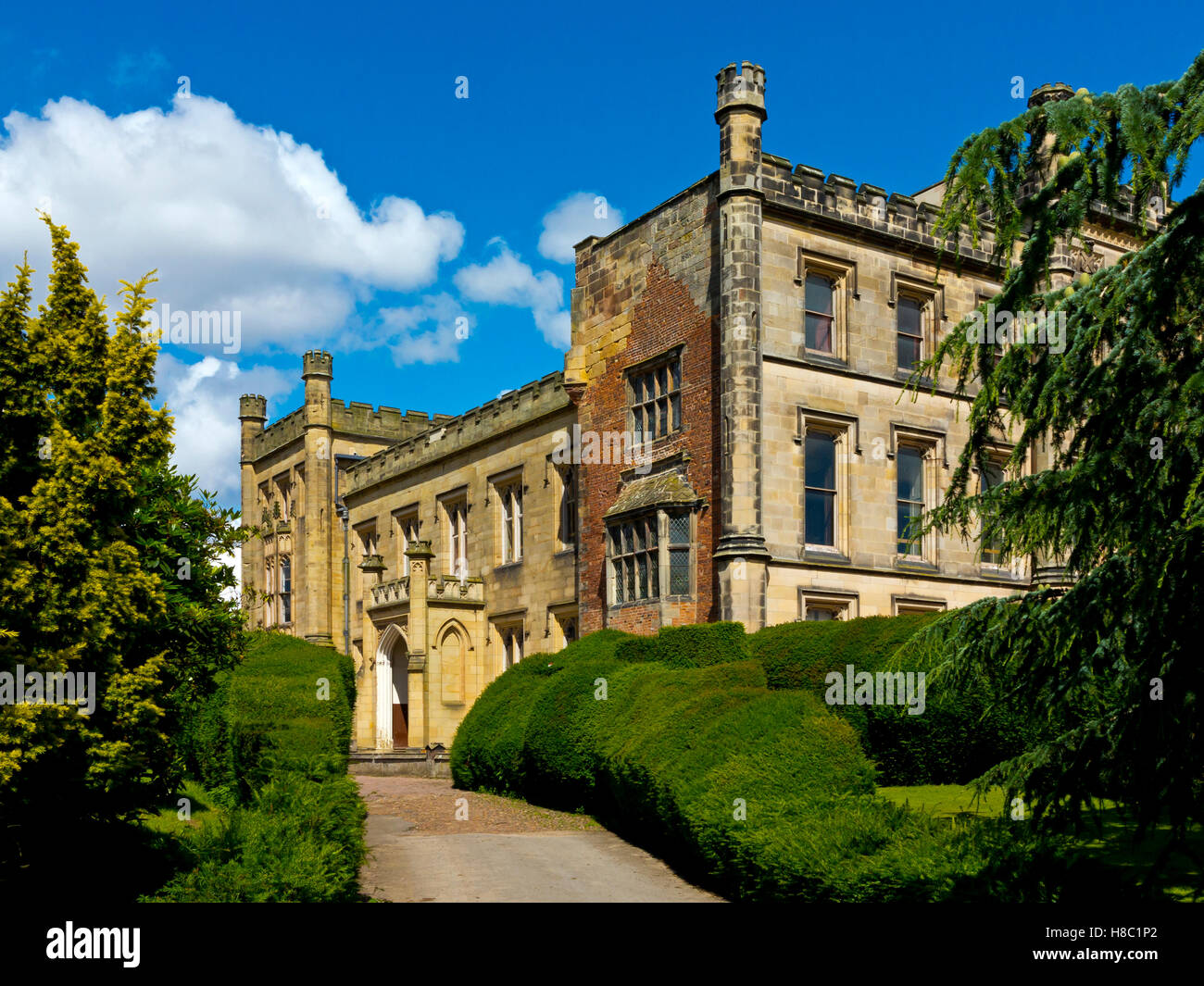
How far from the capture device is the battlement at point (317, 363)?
42.5 meters

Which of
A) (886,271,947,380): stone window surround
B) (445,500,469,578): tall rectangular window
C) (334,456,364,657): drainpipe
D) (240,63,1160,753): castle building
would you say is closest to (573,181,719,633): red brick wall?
(240,63,1160,753): castle building

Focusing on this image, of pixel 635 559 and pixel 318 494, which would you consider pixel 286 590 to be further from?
pixel 635 559

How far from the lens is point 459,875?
12.2 m

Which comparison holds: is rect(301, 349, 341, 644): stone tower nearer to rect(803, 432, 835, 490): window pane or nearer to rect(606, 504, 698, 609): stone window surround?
rect(606, 504, 698, 609): stone window surround

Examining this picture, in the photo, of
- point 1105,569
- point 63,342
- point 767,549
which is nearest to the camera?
point 1105,569

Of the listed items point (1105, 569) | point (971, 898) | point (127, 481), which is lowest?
point (971, 898)

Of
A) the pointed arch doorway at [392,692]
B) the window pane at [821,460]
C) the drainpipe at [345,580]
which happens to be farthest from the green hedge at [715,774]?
the drainpipe at [345,580]

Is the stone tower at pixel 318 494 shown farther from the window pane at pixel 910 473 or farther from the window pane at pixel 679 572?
the window pane at pixel 910 473

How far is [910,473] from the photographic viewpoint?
24125mm

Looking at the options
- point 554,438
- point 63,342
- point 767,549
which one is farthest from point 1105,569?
point 554,438

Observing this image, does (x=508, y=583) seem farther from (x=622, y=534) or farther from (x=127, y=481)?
(x=127, y=481)

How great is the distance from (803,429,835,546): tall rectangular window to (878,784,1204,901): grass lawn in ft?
25.2

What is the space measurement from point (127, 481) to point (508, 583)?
22.4 meters

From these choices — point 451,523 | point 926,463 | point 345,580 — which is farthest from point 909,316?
point 345,580
